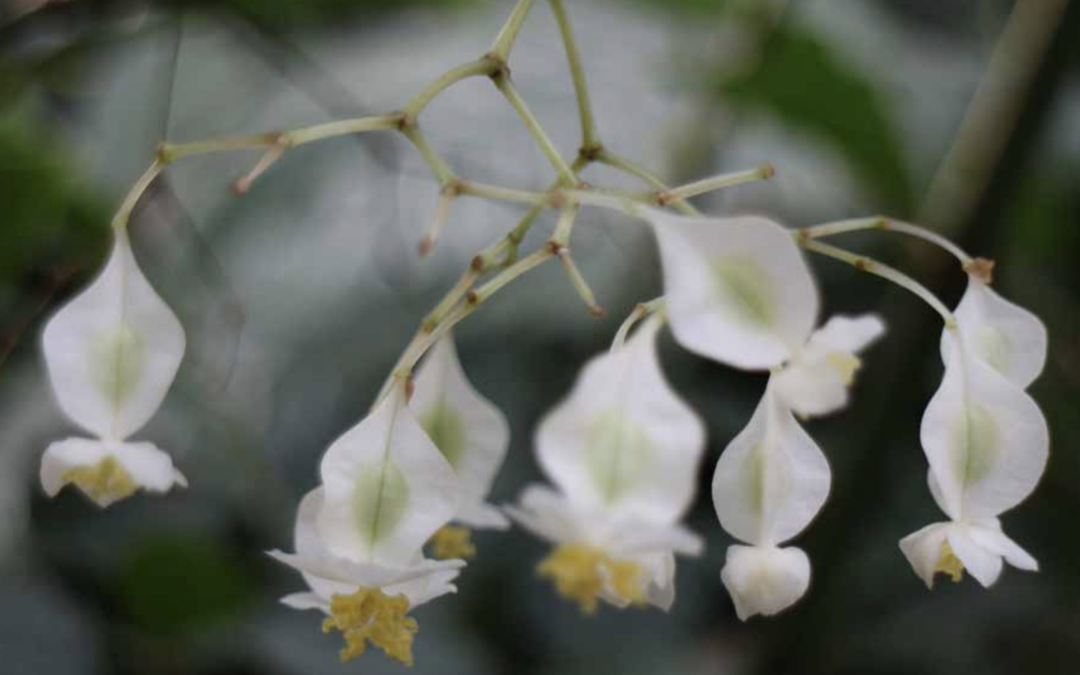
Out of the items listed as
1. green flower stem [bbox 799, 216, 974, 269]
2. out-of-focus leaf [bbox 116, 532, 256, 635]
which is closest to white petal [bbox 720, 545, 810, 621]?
green flower stem [bbox 799, 216, 974, 269]

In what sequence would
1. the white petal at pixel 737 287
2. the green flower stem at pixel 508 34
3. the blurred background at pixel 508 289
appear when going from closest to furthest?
1. the white petal at pixel 737 287
2. the green flower stem at pixel 508 34
3. the blurred background at pixel 508 289

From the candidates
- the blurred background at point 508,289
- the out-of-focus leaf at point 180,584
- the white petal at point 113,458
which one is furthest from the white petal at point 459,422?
the out-of-focus leaf at point 180,584

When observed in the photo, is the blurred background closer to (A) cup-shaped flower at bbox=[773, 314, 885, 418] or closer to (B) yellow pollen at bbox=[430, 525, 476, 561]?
(B) yellow pollen at bbox=[430, 525, 476, 561]

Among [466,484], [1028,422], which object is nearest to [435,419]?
[466,484]

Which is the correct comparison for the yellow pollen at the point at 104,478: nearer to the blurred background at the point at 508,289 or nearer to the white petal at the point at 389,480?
the white petal at the point at 389,480

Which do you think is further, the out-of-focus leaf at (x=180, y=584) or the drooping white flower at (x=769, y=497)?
the out-of-focus leaf at (x=180, y=584)

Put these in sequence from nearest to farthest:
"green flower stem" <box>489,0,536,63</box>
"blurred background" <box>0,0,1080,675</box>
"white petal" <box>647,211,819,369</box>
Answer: "white petal" <box>647,211,819,369</box>
"green flower stem" <box>489,0,536,63</box>
"blurred background" <box>0,0,1080,675</box>

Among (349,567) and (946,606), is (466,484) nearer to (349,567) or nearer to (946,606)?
(349,567)
